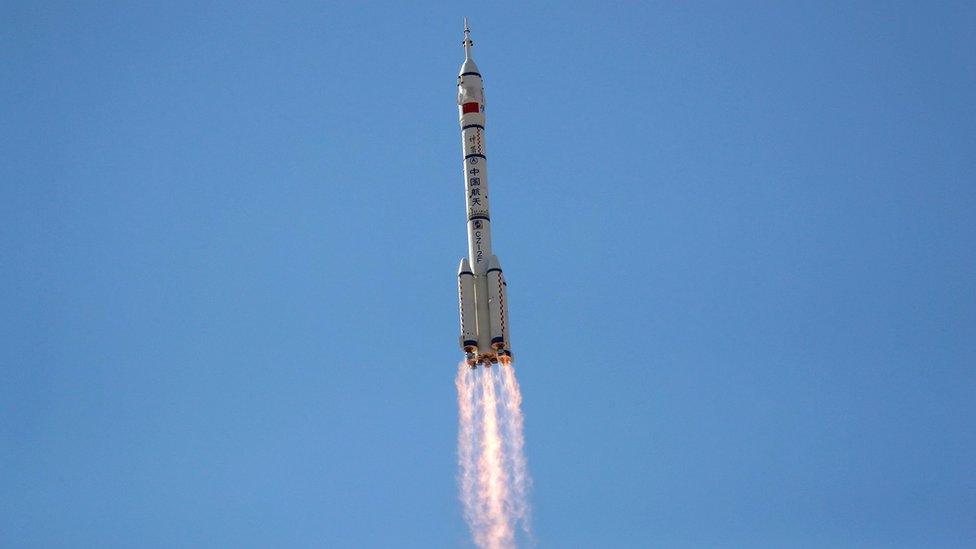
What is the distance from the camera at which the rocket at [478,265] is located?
3105 inches

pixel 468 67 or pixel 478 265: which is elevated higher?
pixel 468 67

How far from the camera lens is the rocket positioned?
78875 millimetres

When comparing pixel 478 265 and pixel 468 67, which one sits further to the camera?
pixel 468 67

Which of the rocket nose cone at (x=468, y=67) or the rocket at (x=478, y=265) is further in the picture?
the rocket nose cone at (x=468, y=67)

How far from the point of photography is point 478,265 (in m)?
81.0

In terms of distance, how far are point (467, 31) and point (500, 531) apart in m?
21.6

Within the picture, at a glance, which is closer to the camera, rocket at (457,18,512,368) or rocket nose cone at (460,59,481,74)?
rocket at (457,18,512,368)

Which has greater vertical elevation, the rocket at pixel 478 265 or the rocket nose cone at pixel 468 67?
the rocket nose cone at pixel 468 67

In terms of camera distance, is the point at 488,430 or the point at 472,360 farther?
the point at 488,430

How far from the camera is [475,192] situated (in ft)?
272

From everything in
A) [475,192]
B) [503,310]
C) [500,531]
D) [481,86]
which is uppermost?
[481,86]

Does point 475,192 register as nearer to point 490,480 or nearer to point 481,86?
point 481,86

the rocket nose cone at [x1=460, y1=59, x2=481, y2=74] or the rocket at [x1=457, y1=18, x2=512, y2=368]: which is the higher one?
the rocket nose cone at [x1=460, y1=59, x2=481, y2=74]

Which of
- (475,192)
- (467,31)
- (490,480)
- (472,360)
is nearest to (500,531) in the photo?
(490,480)
